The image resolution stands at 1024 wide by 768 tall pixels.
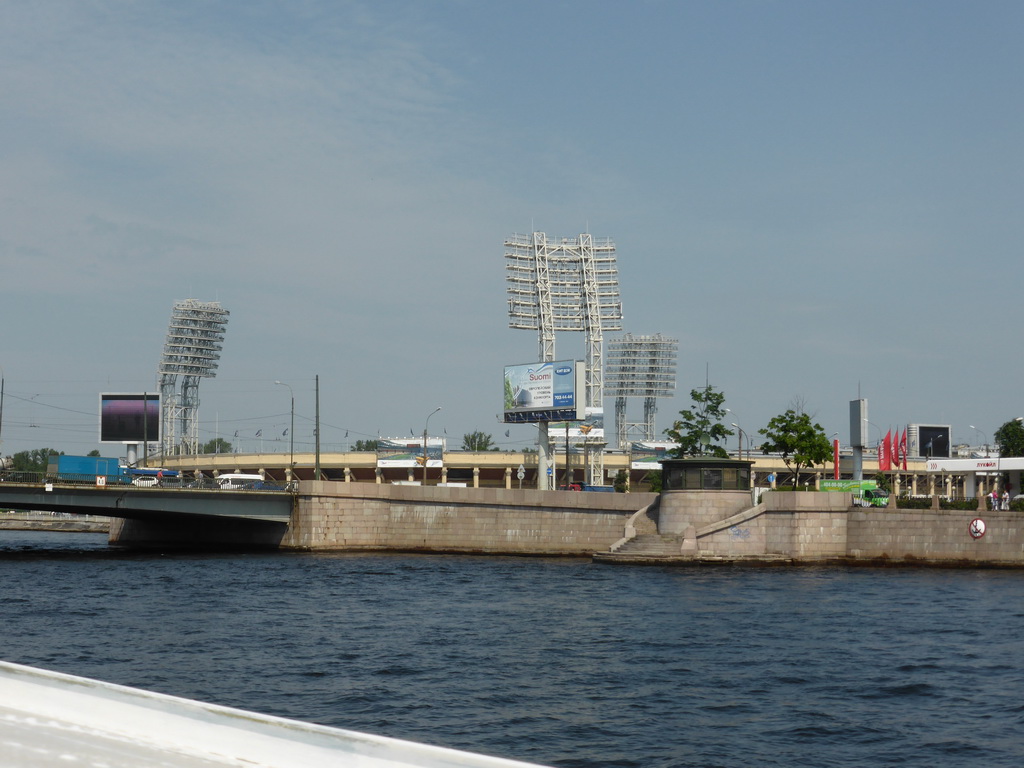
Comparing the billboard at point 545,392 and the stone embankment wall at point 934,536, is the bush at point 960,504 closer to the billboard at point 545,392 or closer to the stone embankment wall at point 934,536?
the stone embankment wall at point 934,536

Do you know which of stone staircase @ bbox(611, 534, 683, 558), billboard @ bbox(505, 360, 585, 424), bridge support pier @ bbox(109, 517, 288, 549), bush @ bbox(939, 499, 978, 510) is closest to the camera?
stone staircase @ bbox(611, 534, 683, 558)

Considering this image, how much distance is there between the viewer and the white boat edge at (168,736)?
304 cm

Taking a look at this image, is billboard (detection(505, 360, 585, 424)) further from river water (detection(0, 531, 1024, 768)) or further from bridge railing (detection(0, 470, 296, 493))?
river water (detection(0, 531, 1024, 768))

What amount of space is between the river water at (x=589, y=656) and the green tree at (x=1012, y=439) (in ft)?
247

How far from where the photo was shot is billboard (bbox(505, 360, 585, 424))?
8019 cm

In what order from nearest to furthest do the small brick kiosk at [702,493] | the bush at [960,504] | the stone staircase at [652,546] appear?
the stone staircase at [652,546]
the bush at [960,504]
the small brick kiosk at [702,493]

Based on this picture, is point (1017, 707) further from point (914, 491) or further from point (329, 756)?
point (914, 491)

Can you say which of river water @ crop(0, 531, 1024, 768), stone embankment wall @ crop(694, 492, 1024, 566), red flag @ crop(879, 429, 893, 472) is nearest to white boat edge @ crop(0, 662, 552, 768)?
river water @ crop(0, 531, 1024, 768)

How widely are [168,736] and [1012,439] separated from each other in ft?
432

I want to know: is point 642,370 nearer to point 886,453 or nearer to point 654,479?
point 654,479

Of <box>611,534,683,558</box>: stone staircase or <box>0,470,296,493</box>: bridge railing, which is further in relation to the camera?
<box>0,470,296,493</box>: bridge railing

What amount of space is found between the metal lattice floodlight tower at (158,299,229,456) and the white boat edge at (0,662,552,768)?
146 metres

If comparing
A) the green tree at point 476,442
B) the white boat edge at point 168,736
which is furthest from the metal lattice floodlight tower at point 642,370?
the white boat edge at point 168,736

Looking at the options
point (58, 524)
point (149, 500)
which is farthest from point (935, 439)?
point (58, 524)
